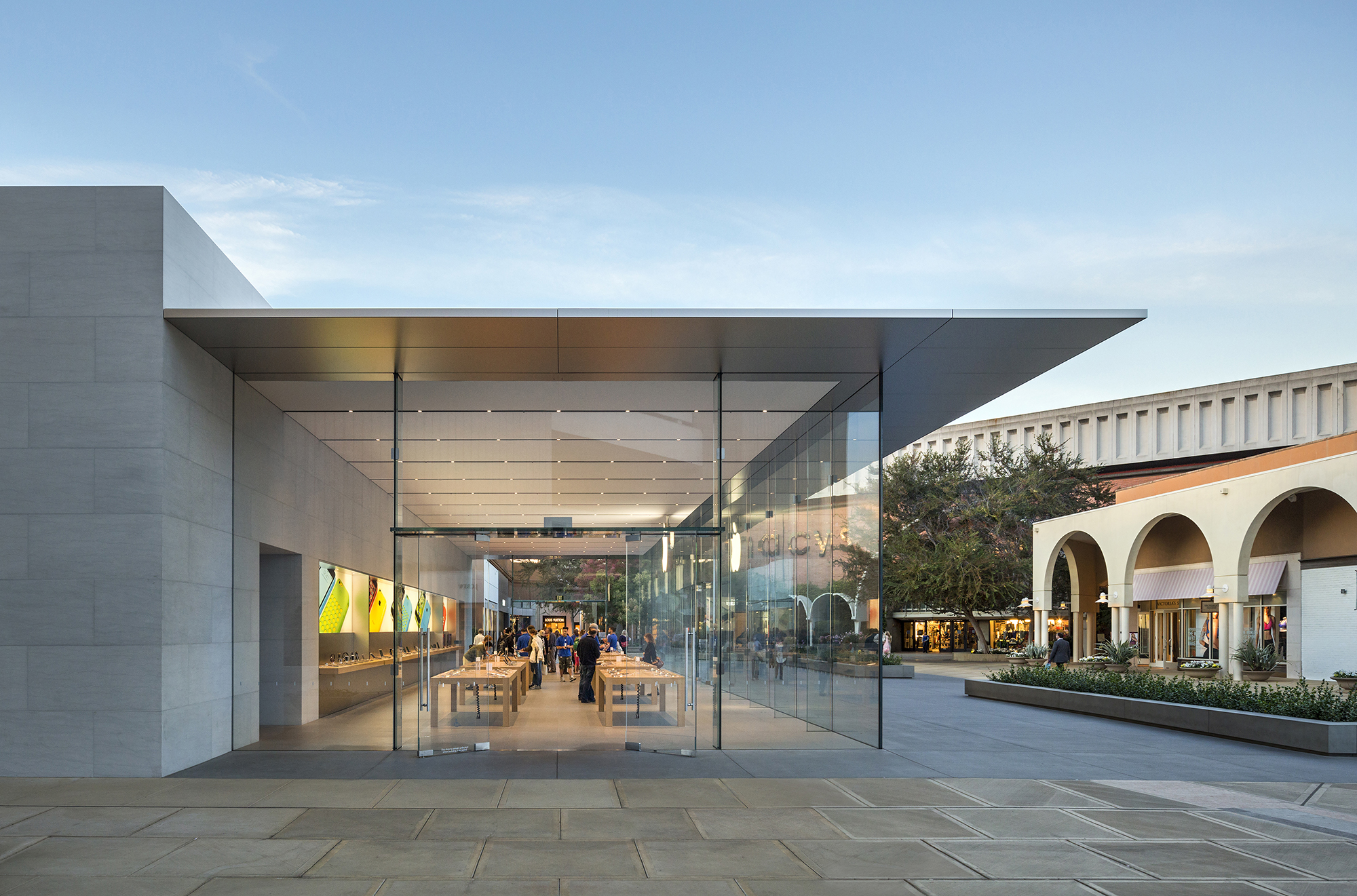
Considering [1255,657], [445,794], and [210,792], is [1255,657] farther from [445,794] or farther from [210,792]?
[210,792]

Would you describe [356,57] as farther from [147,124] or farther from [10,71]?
[10,71]

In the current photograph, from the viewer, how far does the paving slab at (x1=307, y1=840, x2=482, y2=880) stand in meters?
7.17

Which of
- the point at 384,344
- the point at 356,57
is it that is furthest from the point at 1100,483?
the point at 384,344

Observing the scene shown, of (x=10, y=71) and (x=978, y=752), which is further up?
(x=10, y=71)

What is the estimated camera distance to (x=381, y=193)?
27.1 m

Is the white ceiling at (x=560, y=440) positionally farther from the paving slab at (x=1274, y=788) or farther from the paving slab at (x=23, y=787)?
the paving slab at (x=1274, y=788)

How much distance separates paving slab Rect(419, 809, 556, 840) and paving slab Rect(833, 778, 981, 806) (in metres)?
2.62

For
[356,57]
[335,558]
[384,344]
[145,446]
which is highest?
[356,57]

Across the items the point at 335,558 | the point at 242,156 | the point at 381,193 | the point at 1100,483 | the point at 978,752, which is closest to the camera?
the point at 978,752

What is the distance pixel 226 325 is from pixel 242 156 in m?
10.8

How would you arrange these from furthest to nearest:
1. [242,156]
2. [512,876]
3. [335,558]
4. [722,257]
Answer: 1. [722,257]
2. [242,156]
3. [335,558]
4. [512,876]

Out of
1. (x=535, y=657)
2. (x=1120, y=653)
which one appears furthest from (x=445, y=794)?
(x=1120, y=653)

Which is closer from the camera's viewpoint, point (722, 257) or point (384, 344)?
point (384, 344)

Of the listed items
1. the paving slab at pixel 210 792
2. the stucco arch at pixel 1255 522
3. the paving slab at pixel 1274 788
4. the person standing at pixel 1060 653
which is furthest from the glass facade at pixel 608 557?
the stucco arch at pixel 1255 522
